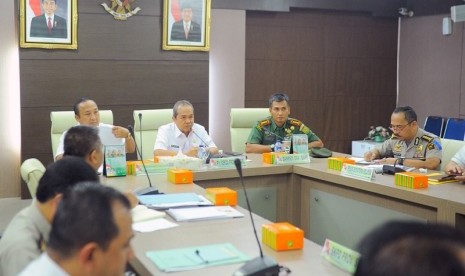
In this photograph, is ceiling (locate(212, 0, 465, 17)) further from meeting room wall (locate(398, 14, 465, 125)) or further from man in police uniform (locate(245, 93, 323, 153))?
man in police uniform (locate(245, 93, 323, 153))

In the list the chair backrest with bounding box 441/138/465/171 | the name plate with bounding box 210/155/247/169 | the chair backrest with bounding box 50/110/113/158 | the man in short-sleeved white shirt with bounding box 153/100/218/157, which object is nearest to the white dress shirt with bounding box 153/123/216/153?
the man in short-sleeved white shirt with bounding box 153/100/218/157

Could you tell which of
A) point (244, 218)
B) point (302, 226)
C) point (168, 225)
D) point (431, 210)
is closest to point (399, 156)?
point (302, 226)

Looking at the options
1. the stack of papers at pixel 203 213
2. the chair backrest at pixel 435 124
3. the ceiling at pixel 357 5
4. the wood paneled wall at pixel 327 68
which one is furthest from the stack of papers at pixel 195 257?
the chair backrest at pixel 435 124

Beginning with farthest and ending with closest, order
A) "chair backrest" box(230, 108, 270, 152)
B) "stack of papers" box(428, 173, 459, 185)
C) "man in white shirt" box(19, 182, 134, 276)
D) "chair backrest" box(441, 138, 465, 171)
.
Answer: "chair backrest" box(230, 108, 270, 152), "chair backrest" box(441, 138, 465, 171), "stack of papers" box(428, 173, 459, 185), "man in white shirt" box(19, 182, 134, 276)

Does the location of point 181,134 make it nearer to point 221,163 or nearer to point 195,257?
point 221,163

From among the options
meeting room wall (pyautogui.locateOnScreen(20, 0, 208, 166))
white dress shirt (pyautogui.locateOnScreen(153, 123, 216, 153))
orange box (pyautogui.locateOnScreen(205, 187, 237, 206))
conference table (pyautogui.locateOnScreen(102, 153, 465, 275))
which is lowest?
conference table (pyautogui.locateOnScreen(102, 153, 465, 275))

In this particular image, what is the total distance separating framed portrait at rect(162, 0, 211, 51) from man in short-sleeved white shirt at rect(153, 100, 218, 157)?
1.58 meters

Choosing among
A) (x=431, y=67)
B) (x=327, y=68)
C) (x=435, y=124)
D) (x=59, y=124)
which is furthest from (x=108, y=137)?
(x=431, y=67)

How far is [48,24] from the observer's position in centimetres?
557

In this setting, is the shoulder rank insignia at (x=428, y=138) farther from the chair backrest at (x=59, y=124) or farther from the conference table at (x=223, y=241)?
the chair backrest at (x=59, y=124)

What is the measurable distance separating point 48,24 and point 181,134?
6.05ft

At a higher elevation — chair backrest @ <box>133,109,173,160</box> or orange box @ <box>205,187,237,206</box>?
chair backrest @ <box>133,109,173,160</box>

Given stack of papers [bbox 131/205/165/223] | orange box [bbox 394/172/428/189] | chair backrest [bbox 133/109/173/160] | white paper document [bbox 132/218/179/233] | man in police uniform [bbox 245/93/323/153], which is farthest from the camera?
chair backrest [bbox 133/109/173/160]

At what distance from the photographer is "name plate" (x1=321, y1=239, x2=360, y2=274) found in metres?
1.93
